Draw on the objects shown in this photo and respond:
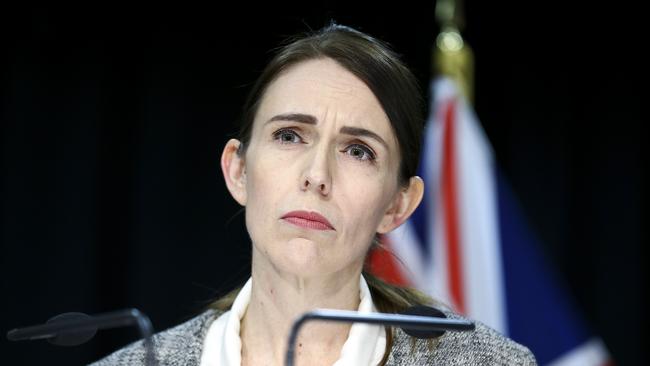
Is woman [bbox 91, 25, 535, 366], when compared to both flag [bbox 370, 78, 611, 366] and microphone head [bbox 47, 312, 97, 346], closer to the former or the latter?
microphone head [bbox 47, 312, 97, 346]

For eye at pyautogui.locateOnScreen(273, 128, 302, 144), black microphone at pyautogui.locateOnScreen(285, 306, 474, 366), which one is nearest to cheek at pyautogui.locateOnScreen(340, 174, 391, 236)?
eye at pyautogui.locateOnScreen(273, 128, 302, 144)

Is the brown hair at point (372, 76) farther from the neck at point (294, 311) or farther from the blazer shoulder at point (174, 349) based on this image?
the blazer shoulder at point (174, 349)

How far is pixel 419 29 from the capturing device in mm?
3168

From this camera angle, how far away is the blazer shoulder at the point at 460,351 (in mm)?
1654

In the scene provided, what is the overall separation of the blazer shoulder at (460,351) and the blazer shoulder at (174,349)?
0.33m

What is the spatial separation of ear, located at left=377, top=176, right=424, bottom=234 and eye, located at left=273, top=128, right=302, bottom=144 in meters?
0.20

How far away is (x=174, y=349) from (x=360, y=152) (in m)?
0.46

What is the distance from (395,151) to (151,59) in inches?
58.5

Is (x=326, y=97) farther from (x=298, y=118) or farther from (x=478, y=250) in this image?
(x=478, y=250)

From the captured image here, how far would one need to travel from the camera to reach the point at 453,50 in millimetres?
2916

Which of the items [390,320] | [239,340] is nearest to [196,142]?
[239,340]

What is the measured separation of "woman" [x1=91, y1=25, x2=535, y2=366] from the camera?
1527 millimetres

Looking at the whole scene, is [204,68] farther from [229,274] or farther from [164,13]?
[229,274]

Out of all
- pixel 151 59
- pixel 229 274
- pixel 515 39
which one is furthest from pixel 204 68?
pixel 515 39
